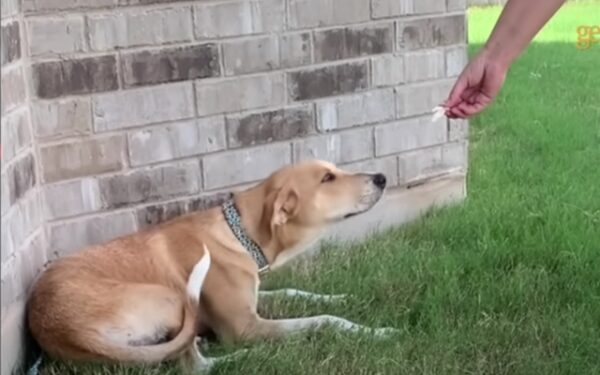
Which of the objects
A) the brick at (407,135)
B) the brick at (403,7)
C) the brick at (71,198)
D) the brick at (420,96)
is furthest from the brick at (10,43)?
the brick at (420,96)

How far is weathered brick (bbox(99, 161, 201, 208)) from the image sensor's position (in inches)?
197

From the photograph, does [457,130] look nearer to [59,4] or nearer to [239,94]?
[239,94]

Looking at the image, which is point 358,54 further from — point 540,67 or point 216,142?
point 540,67

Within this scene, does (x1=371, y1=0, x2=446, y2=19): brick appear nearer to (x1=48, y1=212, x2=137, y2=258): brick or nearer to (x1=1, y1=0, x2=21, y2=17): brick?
(x1=48, y1=212, x2=137, y2=258): brick

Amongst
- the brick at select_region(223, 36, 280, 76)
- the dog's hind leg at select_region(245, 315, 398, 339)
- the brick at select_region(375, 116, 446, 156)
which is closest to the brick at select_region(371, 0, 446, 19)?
the brick at select_region(375, 116, 446, 156)

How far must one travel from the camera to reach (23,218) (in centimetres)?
434

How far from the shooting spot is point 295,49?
222 inches

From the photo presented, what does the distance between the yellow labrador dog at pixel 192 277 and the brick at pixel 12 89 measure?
686 millimetres

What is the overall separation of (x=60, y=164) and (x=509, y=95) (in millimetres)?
5591

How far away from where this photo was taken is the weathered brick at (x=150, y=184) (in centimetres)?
500

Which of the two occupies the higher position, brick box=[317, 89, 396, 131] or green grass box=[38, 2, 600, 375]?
brick box=[317, 89, 396, 131]

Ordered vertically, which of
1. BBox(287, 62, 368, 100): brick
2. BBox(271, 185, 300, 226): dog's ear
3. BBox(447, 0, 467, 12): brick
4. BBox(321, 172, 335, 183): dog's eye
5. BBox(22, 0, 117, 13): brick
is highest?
BBox(22, 0, 117, 13): brick

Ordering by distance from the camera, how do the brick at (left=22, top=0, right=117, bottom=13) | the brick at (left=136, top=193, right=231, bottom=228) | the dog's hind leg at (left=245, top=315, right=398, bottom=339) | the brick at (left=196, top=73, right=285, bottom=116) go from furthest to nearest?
the brick at (left=196, top=73, right=285, bottom=116) → the brick at (left=136, top=193, right=231, bottom=228) → the brick at (left=22, top=0, right=117, bottom=13) → the dog's hind leg at (left=245, top=315, right=398, bottom=339)

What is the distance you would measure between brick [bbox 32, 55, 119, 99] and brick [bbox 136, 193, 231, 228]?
2.08 feet
